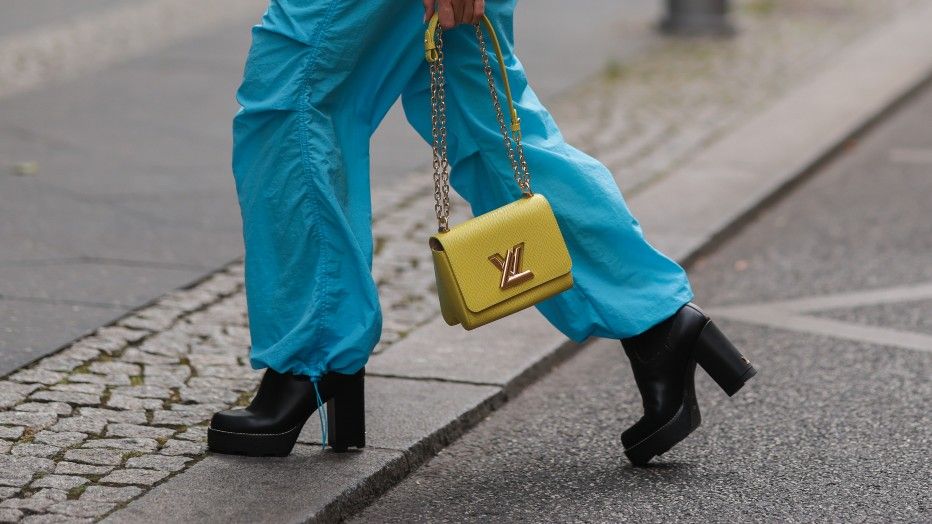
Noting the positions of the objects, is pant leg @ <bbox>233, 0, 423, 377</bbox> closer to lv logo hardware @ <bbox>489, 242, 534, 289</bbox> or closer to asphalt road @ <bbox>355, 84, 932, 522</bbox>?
lv logo hardware @ <bbox>489, 242, 534, 289</bbox>

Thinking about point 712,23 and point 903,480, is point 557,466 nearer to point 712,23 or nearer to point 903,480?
point 903,480

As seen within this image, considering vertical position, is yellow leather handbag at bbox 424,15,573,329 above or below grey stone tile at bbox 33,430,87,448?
above

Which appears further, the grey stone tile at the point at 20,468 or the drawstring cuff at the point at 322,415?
the drawstring cuff at the point at 322,415

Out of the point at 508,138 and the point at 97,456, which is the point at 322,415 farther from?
the point at 508,138

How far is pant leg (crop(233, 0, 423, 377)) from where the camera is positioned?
328cm

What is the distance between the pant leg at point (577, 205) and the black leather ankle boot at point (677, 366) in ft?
0.16

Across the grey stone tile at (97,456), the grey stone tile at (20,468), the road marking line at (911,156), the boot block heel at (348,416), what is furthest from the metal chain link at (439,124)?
the road marking line at (911,156)

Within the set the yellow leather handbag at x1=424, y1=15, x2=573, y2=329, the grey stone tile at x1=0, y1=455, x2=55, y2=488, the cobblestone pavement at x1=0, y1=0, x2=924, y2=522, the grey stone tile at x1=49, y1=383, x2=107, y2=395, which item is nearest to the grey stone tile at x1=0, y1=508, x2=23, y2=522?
the cobblestone pavement at x1=0, y1=0, x2=924, y2=522

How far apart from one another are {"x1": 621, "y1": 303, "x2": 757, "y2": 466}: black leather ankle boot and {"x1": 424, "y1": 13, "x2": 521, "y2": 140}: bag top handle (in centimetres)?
55

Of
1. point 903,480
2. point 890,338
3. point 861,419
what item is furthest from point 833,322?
point 903,480

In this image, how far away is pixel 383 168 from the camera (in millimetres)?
6949

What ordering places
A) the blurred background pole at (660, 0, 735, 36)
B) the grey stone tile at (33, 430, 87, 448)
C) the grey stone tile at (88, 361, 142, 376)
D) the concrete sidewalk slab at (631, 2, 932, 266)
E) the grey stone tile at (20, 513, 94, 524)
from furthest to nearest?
the blurred background pole at (660, 0, 735, 36) → the concrete sidewalk slab at (631, 2, 932, 266) → the grey stone tile at (88, 361, 142, 376) → the grey stone tile at (33, 430, 87, 448) → the grey stone tile at (20, 513, 94, 524)

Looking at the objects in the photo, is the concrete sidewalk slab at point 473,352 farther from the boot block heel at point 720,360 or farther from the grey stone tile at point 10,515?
the grey stone tile at point 10,515

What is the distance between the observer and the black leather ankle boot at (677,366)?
3.53m
